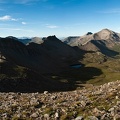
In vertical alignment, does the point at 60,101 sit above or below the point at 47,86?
above

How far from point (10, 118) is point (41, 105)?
4.40m

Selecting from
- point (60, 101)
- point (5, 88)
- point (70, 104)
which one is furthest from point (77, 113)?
point (5, 88)

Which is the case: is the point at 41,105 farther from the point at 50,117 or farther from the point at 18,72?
the point at 18,72

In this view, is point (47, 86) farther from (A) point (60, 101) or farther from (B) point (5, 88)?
(A) point (60, 101)

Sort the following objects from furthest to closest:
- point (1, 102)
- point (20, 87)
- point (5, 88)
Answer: point (20, 87) < point (5, 88) < point (1, 102)

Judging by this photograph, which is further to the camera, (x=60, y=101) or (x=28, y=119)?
(x=60, y=101)

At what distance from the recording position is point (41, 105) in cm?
2736

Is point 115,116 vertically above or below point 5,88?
above

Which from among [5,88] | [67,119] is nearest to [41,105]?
[67,119]

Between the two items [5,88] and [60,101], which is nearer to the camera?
[60,101]

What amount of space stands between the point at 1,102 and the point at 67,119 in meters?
11.0

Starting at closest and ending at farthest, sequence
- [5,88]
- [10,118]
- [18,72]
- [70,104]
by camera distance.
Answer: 1. [10,118]
2. [70,104]
3. [5,88]
4. [18,72]

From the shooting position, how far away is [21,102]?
29.4 meters

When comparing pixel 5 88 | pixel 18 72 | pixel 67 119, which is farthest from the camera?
pixel 18 72
